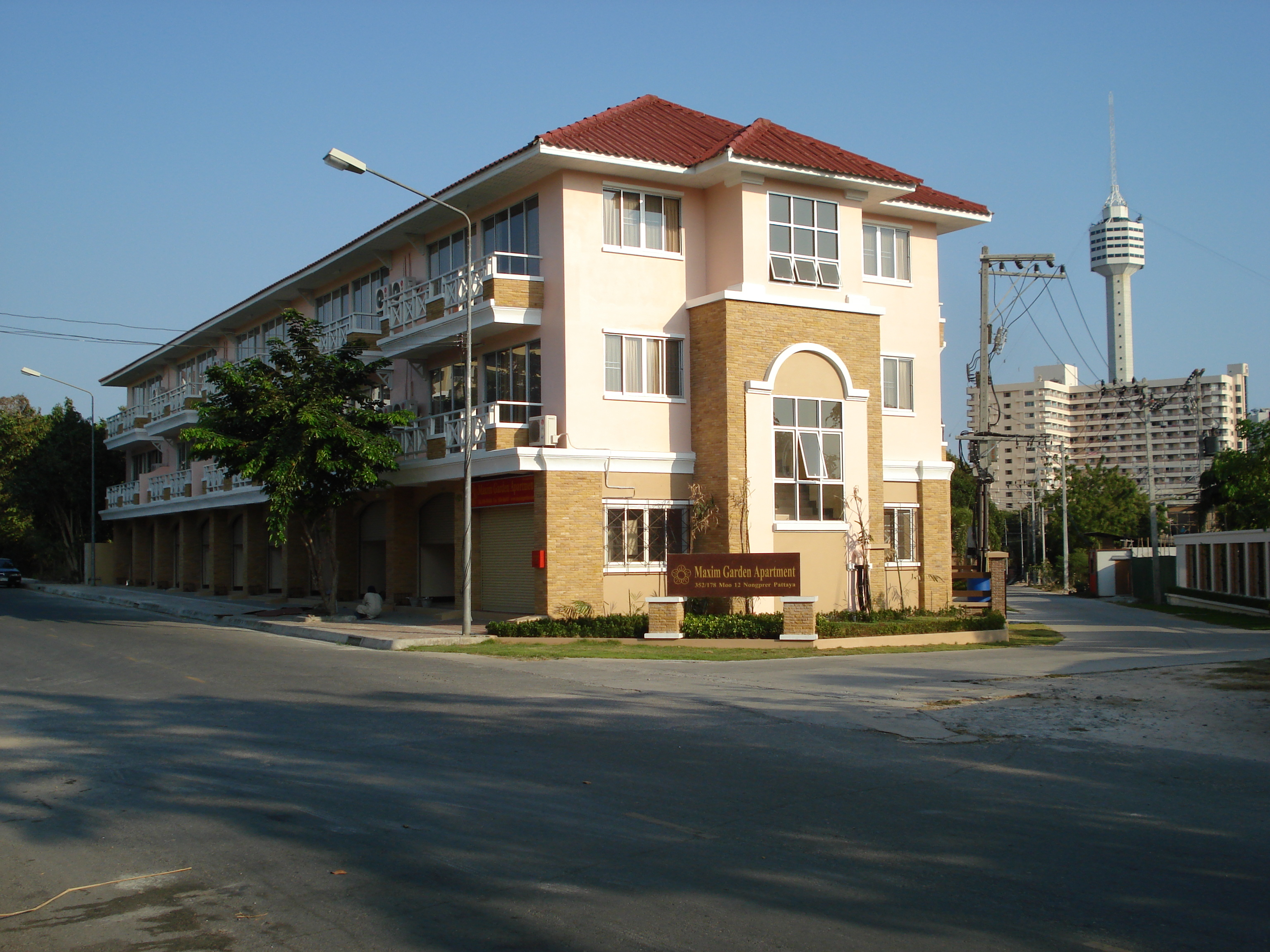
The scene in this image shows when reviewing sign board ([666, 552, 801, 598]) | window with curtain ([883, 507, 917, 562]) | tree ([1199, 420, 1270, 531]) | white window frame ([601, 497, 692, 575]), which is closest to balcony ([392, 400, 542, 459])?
white window frame ([601, 497, 692, 575])

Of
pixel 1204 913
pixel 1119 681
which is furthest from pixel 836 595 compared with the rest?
pixel 1204 913

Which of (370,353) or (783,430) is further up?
(370,353)

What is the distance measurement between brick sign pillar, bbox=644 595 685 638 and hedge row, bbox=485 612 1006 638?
0.18 meters

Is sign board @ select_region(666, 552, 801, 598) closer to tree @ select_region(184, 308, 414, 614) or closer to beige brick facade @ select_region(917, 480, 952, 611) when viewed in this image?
beige brick facade @ select_region(917, 480, 952, 611)

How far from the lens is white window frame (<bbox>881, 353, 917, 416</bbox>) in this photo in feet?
94.1

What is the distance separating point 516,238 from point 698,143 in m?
4.96

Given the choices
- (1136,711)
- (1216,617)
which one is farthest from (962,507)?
(1136,711)

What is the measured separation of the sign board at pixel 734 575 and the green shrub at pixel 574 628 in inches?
42.6

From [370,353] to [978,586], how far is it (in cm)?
1837

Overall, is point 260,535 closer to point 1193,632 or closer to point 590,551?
point 590,551

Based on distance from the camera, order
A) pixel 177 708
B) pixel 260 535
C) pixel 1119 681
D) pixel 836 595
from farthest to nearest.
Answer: pixel 260 535 → pixel 836 595 → pixel 1119 681 → pixel 177 708

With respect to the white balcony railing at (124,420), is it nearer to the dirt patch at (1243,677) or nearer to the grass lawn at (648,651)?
the grass lawn at (648,651)

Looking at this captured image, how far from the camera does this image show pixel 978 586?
29672mm

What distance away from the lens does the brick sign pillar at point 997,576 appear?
96.8 feet
